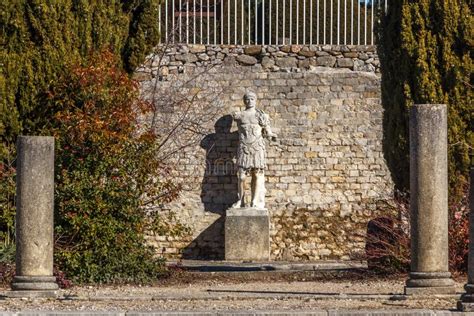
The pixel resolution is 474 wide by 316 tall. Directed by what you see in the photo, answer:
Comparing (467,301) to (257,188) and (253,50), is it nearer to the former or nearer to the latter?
(257,188)

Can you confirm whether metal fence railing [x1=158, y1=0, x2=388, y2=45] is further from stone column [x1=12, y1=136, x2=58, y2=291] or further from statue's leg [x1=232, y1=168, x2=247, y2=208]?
stone column [x1=12, y1=136, x2=58, y2=291]

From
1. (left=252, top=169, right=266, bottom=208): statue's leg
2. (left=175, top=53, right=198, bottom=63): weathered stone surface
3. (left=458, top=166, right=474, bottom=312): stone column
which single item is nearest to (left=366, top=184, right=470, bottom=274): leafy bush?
(left=458, top=166, right=474, bottom=312): stone column

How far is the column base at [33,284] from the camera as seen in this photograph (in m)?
14.6

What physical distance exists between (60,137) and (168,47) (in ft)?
19.1

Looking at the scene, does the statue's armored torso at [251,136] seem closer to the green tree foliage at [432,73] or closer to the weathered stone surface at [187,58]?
the weathered stone surface at [187,58]

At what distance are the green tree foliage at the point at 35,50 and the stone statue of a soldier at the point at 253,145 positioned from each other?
12.9 feet

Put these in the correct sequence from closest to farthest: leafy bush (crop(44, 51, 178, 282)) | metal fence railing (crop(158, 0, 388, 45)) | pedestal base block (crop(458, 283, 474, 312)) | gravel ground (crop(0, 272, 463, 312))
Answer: pedestal base block (crop(458, 283, 474, 312))
gravel ground (crop(0, 272, 463, 312))
leafy bush (crop(44, 51, 178, 282))
metal fence railing (crop(158, 0, 388, 45))

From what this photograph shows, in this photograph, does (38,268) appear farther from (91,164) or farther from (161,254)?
(161,254)

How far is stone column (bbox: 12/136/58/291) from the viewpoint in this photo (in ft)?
48.2

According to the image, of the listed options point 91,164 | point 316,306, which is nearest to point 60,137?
point 91,164

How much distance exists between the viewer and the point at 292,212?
22688mm

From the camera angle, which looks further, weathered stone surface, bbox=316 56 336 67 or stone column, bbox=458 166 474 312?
weathered stone surface, bbox=316 56 336 67

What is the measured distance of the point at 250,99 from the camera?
2200 centimetres

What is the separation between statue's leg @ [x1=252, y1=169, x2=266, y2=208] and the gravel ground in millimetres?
4221
